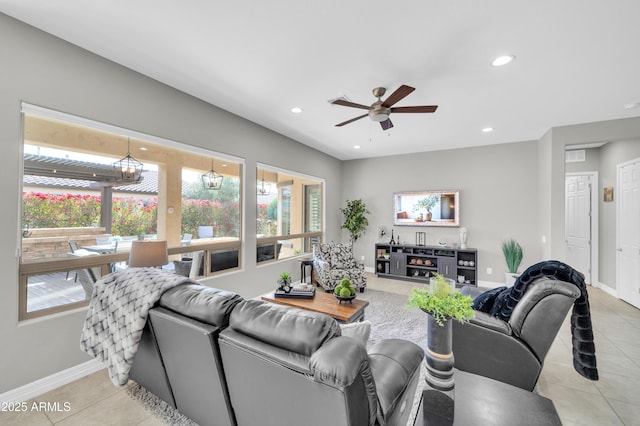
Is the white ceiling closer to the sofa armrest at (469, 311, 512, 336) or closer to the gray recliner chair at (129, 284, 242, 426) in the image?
the gray recliner chair at (129, 284, 242, 426)

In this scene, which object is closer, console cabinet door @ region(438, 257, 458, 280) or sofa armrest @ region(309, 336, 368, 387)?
sofa armrest @ region(309, 336, 368, 387)

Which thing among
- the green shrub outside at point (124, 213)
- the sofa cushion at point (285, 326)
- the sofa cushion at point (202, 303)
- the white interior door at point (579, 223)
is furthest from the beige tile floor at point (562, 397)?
the white interior door at point (579, 223)

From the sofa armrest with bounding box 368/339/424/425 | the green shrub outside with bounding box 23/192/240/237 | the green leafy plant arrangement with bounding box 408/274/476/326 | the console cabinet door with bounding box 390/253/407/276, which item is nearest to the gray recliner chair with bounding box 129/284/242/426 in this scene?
the sofa armrest with bounding box 368/339/424/425

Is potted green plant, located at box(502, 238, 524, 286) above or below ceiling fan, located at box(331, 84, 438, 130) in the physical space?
below

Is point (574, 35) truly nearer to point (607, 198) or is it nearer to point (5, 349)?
point (607, 198)

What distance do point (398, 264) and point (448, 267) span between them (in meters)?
0.97

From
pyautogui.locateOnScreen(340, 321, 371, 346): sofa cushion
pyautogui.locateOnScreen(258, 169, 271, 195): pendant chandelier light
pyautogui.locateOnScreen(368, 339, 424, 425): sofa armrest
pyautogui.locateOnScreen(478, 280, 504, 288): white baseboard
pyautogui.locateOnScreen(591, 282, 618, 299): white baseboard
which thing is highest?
pyautogui.locateOnScreen(258, 169, 271, 195): pendant chandelier light

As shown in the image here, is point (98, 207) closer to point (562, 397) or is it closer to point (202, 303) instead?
point (202, 303)

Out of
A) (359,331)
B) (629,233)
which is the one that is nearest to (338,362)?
(359,331)

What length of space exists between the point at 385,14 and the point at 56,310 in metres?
3.62

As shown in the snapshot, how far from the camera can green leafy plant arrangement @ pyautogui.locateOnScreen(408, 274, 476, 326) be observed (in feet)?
4.20

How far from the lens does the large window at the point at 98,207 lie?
2.26 meters

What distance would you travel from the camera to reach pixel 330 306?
2.97 m

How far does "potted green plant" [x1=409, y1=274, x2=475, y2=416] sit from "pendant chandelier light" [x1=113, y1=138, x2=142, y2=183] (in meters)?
3.30
